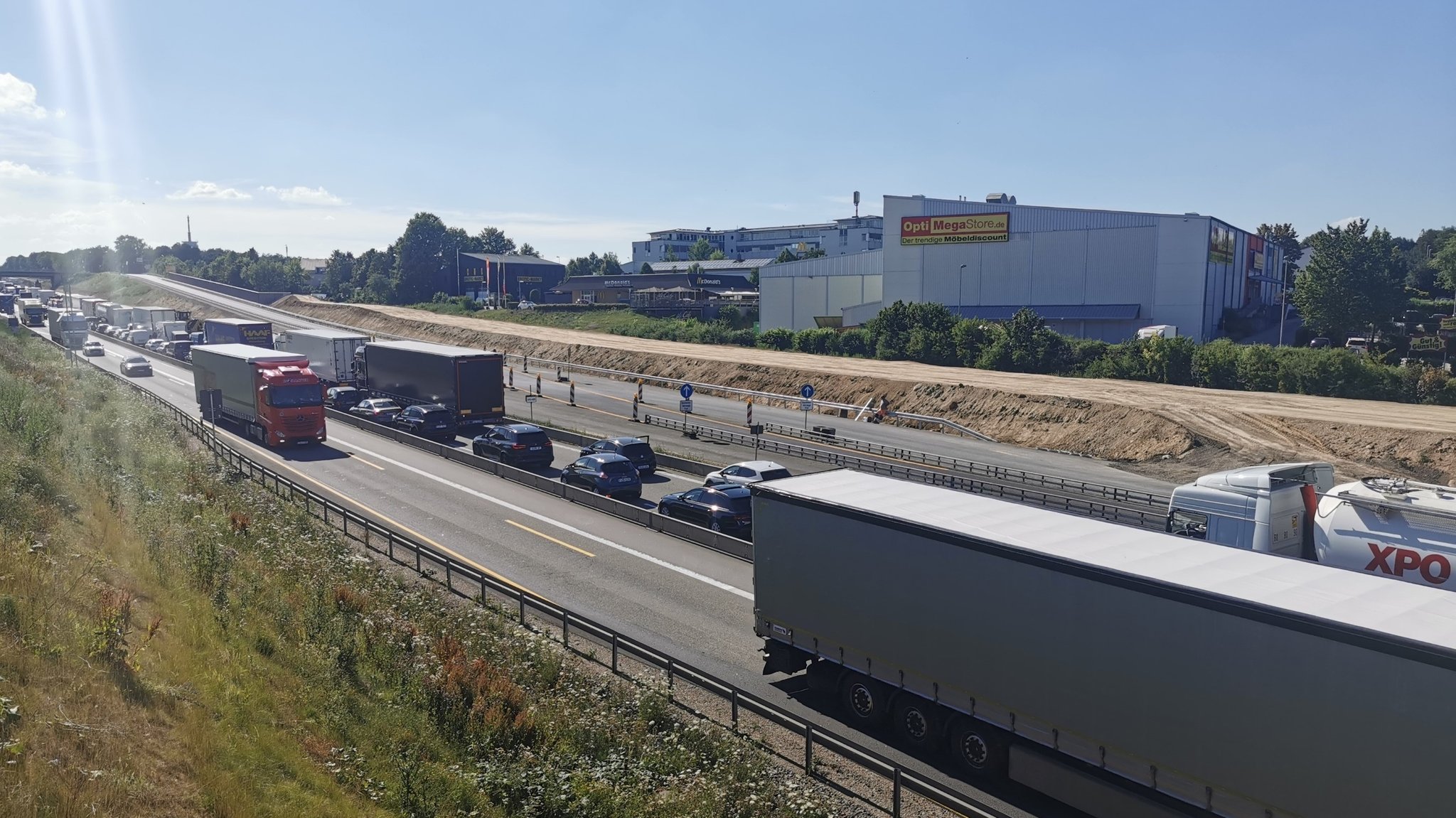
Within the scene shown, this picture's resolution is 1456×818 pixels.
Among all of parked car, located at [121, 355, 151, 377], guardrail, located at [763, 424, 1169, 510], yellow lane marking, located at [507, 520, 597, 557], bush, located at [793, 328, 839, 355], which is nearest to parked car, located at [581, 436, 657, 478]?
yellow lane marking, located at [507, 520, 597, 557]

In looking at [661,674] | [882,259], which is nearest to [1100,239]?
[882,259]

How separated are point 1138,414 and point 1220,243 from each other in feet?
134

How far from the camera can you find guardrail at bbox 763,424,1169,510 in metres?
29.0

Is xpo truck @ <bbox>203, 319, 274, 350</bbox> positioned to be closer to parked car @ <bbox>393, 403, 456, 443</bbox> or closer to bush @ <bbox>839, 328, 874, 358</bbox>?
parked car @ <bbox>393, 403, 456, 443</bbox>

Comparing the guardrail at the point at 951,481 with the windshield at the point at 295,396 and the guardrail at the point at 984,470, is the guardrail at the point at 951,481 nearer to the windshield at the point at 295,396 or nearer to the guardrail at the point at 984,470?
the guardrail at the point at 984,470

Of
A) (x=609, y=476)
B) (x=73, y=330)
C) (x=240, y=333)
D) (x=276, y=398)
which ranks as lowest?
(x=609, y=476)

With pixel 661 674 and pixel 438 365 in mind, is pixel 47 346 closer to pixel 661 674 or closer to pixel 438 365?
pixel 438 365

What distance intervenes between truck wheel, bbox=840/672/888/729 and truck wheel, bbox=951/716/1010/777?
1.22 metres

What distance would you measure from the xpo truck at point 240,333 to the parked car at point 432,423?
94.4 feet

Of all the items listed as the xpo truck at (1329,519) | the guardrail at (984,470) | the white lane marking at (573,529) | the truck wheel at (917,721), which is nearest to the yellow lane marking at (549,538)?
the white lane marking at (573,529)

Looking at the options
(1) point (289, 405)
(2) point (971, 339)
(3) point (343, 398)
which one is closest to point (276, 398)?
(1) point (289, 405)

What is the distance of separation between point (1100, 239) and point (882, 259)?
→ 1918 centimetres

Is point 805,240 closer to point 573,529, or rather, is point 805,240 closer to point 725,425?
point 725,425

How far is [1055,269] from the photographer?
76.4 meters
